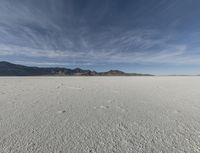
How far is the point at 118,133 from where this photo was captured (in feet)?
7.86

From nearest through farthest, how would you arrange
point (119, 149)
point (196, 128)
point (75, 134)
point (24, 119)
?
point (119, 149) < point (75, 134) < point (196, 128) < point (24, 119)

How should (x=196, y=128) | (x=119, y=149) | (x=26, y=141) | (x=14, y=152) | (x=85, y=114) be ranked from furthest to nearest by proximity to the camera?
(x=85, y=114)
(x=196, y=128)
(x=26, y=141)
(x=119, y=149)
(x=14, y=152)

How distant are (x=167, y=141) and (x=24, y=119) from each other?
9.73 feet

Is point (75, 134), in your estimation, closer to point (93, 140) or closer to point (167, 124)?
point (93, 140)

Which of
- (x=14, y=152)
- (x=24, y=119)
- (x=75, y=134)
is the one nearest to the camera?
(x=14, y=152)

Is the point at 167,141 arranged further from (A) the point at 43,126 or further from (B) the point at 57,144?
(A) the point at 43,126

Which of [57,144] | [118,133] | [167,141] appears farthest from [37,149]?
[167,141]

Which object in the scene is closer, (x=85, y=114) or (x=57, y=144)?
(x=57, y=144)

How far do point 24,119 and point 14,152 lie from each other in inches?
52.1

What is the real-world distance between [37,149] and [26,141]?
0.32 meters

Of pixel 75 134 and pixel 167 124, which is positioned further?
pixel 167 124

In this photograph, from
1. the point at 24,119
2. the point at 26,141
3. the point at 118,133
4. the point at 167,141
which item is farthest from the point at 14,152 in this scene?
the point at 167,141

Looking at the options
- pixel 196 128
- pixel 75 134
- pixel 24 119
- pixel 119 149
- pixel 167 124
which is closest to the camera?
pixel 119 149

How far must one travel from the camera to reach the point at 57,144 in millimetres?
2027
